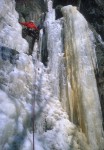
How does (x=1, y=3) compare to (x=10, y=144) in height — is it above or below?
above

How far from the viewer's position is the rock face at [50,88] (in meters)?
4.09

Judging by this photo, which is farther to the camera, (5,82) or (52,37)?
(52,37)

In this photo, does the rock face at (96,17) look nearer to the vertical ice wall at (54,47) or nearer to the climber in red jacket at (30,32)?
the vertical ice wall at (54,47)

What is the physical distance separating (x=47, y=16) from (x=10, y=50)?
8.60ft

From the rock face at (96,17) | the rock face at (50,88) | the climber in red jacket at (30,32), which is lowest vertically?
the rock face at (50,88)

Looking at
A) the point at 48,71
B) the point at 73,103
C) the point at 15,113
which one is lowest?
the point at 15,113

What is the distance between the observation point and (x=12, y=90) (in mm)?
4602

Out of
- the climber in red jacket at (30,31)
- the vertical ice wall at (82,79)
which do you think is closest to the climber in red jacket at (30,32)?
the climber in red jacket at (30,31)

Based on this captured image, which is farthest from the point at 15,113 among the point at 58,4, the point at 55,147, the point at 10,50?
the point at 58,4

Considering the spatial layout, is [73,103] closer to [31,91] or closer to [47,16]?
[31,91]

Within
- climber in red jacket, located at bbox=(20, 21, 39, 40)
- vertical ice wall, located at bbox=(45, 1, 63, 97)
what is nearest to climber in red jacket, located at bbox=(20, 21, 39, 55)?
climber in red jacket, located at bbox=(20, 21, 39, 40)

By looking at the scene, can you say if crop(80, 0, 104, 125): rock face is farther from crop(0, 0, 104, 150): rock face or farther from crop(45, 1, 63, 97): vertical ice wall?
crop(45, 1, 63, 97): vertical ice wall

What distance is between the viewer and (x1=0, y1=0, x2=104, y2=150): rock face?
13.4ft

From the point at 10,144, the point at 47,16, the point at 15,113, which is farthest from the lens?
the point at 47,16
